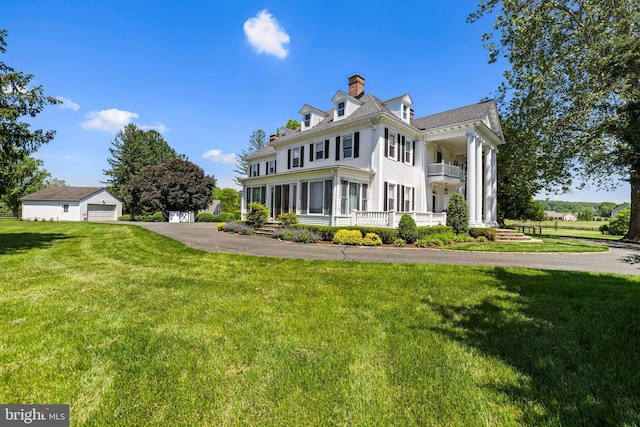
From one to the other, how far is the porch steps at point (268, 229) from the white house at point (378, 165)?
145cm

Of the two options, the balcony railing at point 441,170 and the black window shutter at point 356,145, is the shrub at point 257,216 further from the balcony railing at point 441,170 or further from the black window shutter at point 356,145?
the balcony railing at point 441,170

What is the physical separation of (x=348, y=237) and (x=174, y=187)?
2687 cm

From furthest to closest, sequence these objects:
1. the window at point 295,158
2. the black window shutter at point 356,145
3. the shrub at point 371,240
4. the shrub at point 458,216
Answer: the window at point 295,158 < the black window shutter at point 356,145 < the shrub at point 458,216 < the shrub at point 371,240

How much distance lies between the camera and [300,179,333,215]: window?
1562 cm

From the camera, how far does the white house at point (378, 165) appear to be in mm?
15711

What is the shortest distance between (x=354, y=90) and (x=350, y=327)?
20543 millimetres

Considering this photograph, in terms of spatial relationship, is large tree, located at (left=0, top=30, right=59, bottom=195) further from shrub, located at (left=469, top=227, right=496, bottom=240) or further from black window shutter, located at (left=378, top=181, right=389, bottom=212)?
shrub, located at (left=469, top=227, right=496, bottom=240)

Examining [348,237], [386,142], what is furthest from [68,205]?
[386,142]

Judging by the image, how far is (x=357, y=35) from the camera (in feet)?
40.6

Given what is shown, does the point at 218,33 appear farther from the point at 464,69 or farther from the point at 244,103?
the point at 464,69

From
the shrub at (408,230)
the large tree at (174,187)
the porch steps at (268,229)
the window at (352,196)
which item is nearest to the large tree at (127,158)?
the large tree at (174,187)

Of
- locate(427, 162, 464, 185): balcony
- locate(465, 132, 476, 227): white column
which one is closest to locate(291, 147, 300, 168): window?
locate(427, 162, 464, 185): balcony

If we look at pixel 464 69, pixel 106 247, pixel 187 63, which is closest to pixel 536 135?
pixel 464 69

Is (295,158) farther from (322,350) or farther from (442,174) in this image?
(322,350)
